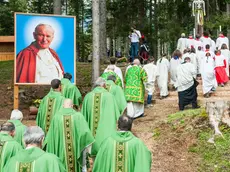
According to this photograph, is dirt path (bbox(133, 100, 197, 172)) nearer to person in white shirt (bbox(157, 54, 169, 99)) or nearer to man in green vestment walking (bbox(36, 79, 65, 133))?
man in green vestment walking (bbox(36, 79, 65, 133))

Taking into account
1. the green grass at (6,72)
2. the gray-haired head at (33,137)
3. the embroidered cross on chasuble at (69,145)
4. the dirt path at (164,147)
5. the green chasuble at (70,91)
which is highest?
the green grass at (6,72)

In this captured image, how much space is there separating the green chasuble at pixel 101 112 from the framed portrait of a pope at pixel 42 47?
4784 mm

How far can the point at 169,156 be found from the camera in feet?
30.7

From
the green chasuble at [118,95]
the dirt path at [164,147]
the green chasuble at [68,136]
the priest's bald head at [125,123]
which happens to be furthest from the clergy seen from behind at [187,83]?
the priest's bald head at [125,123]

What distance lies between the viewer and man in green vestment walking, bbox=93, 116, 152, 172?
509cm

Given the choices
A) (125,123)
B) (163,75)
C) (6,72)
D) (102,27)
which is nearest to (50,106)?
(125,123)

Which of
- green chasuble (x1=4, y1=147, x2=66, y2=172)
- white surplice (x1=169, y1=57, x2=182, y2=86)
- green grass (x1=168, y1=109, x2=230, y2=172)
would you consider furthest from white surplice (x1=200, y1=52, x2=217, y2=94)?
green chasuble (x1=4, y1=147, x2=66, y2=172)

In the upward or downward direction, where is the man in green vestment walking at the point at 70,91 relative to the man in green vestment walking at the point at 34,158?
upward

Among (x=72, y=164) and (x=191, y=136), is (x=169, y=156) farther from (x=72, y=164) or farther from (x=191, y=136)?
(x=72, y=164)

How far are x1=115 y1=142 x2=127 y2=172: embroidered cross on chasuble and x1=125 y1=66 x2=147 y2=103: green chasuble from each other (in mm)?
8242

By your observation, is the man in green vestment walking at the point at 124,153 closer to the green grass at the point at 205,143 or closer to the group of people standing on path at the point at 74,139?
the group of people standing on path at the point at 74,139

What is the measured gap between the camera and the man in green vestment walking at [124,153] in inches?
200

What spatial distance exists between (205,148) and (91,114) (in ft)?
8.64

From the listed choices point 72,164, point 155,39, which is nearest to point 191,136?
point 72,164
